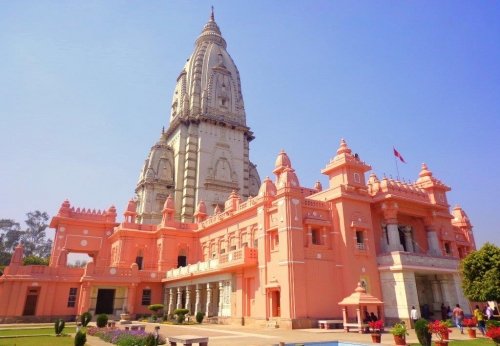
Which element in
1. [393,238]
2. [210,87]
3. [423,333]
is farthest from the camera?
[210,87]

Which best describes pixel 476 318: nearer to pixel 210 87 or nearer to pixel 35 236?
pixel 210 87

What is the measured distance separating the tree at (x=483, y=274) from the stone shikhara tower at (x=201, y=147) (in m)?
31.3

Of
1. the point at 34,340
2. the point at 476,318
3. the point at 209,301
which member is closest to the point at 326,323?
the point at 476,318

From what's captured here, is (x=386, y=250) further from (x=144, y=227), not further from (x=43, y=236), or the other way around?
(x=43, y=236)

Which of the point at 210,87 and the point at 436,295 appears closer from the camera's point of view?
the point at 436,295

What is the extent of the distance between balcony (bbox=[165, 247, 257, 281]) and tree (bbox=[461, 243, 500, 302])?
13.6 meters

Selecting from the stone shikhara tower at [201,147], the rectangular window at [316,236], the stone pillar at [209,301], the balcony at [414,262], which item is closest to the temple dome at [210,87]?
the stone shikhara tower at [201,147]

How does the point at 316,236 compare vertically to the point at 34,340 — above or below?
above

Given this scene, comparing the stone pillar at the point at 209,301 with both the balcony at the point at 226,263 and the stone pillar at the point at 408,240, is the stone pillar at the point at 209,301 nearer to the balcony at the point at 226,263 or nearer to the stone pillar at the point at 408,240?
the balcony at the point at 226,263

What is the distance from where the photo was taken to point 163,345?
14.9 meters

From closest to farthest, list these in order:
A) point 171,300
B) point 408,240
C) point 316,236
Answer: point 316,236 → point 408,240 → point 171,300

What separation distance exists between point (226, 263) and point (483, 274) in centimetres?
1657

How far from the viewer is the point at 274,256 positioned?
973 inches

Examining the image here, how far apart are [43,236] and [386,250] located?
82.5m
